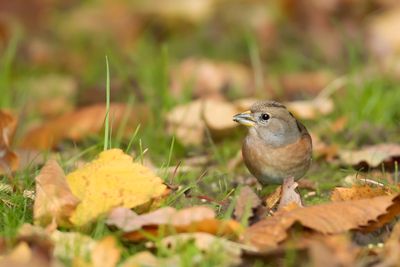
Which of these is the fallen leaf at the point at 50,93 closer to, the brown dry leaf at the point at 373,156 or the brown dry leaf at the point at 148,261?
the brown dry leaf at the point at 373,156

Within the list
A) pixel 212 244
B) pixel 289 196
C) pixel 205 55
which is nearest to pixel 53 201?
pixel 212 244

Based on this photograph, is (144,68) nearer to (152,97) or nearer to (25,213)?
(152,97)

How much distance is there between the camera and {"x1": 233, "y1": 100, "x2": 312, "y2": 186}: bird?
4.64m

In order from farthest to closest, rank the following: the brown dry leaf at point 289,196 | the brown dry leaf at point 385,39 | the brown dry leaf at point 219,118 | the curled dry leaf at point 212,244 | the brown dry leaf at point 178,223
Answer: the brown dry leaf at point 385,39
the brown dry leaf at point 219,118
the brown dry leaf at point 289,196
the brown dry leaf at point 178,223
the curled dry leaf at point 212,244

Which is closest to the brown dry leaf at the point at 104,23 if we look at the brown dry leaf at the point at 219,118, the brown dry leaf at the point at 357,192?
the brown dry leaf at the point at 219,118

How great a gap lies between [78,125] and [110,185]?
2241 millimetres

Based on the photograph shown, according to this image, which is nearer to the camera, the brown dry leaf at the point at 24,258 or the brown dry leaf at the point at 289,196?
the brown dry leaf at the point at 24,258

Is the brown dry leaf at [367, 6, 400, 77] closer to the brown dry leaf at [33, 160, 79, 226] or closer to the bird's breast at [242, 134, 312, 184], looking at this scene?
the bird's breast at [242, 134, 312, 184]

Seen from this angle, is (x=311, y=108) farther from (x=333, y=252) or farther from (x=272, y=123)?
(x=333, y=252)

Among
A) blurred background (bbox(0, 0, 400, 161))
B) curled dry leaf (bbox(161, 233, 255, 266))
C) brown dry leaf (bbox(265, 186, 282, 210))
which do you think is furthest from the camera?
blurred background (bbox(0, 0, 400, 161))

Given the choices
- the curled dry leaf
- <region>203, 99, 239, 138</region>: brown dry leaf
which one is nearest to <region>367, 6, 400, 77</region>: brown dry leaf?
<region>203, 99, 239, 138</region>: brown dry leaf

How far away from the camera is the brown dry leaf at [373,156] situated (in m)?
4.91

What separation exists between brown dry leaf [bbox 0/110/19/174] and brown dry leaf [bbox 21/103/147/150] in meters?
0.84

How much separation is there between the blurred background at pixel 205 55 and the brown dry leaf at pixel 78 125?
0.44 feet
